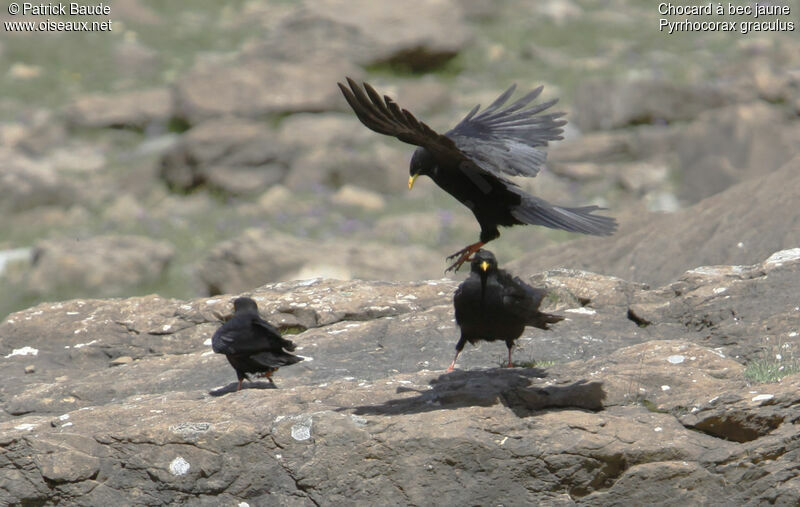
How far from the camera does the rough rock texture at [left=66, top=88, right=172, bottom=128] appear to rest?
22.7 metres

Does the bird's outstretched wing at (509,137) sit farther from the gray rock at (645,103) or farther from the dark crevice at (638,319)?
the gray rock at (645,103)

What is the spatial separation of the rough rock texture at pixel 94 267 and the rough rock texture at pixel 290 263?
178 centimetres

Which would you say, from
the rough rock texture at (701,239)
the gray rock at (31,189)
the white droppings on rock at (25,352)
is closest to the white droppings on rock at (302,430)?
the white droppings on rock at (25,352)

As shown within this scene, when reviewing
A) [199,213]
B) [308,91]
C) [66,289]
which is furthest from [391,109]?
[308,91]

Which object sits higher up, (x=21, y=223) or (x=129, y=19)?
(x=129, y=19)

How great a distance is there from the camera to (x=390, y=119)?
538 cm

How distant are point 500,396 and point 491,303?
579mm

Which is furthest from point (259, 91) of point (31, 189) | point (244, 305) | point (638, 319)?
point (638, 319)

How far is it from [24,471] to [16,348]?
2.50 meters

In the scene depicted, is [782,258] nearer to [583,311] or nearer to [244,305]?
[583,311]

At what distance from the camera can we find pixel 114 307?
8336 millimetres

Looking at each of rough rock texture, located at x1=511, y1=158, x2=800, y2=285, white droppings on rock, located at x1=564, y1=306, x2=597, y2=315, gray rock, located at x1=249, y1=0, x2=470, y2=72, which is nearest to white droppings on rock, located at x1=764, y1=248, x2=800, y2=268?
rough rock texture, located at x1=511, y1=158, x2=800, y2=285

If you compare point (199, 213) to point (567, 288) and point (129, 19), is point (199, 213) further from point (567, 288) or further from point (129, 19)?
→ point (567, 288)

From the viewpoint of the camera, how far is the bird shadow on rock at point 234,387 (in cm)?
668
